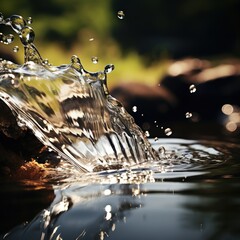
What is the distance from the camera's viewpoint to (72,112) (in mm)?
1321

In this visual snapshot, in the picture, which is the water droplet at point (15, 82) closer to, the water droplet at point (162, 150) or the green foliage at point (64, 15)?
the water droplet at point (162, 150)

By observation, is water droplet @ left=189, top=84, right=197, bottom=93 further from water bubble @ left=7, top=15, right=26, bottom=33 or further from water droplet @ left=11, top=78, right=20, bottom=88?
water droplet @ left=11, top=78, right=20, bottom=88

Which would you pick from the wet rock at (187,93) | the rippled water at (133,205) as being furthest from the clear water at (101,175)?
the wet rock at (187,93)

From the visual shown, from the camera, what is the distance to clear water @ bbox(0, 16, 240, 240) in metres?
0.69

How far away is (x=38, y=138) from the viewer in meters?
1.19

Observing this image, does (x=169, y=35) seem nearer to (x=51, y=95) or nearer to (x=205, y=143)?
(x=205, y=143)

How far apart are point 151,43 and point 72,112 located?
2235 millimetres

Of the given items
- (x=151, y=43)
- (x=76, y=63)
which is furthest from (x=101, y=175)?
(x=151, y=43)

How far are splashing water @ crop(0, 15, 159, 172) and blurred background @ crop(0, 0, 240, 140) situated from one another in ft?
5.92

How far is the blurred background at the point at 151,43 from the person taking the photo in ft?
10.8

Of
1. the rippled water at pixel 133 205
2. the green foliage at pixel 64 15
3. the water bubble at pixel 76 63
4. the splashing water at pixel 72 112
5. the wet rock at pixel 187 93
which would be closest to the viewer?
the rippled water at pixel 133 205

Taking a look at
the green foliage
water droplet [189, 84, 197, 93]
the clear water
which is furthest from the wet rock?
the clear water

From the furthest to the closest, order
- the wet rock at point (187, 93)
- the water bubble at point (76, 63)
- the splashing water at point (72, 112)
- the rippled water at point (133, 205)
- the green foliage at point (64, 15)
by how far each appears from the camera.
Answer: the green foliage at point (64, 15), the wet rock at point (187, 93), the water bubble at point (76, 63), the splashing water at point (72, 112), the rippled water at point (133, 205)

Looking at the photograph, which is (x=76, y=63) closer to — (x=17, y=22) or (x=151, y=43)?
(x=17, y=22)
